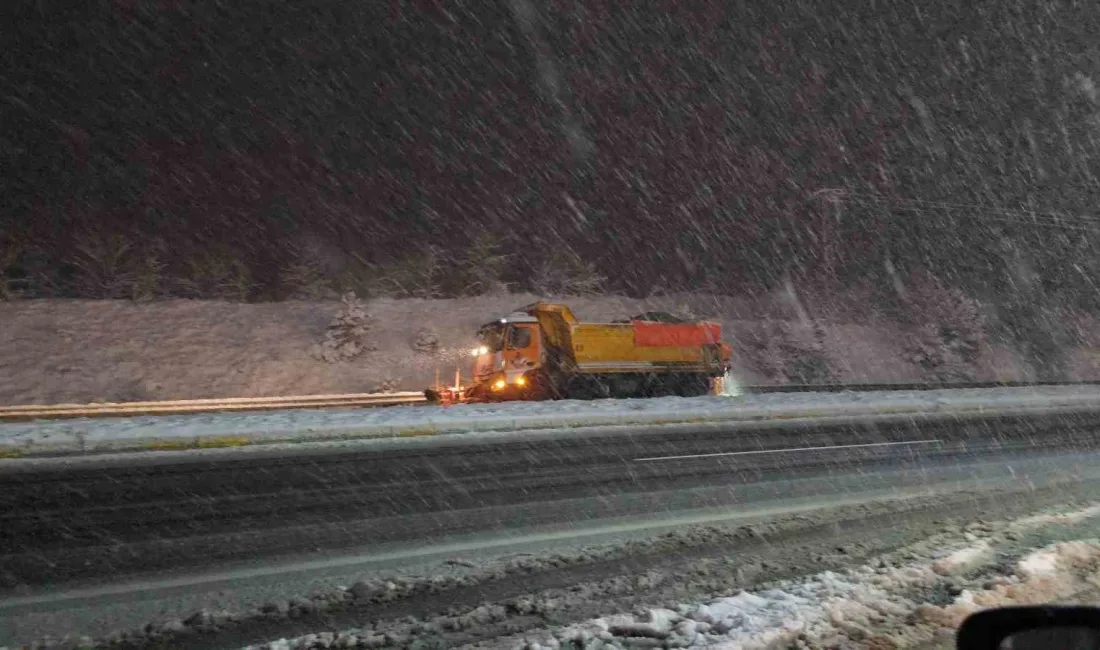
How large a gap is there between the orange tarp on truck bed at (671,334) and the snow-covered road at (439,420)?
75.0 inches

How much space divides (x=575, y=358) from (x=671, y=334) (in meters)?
3.24

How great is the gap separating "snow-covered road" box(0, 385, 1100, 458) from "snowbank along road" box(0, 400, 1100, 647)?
3.55 ft

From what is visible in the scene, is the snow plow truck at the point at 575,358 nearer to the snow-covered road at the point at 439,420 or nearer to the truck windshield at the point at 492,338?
the truck windshield at the point at 492,338

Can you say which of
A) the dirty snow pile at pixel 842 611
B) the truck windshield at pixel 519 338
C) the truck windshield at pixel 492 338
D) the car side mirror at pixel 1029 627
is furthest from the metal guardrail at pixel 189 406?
the car side mirror at pixel 1029 627

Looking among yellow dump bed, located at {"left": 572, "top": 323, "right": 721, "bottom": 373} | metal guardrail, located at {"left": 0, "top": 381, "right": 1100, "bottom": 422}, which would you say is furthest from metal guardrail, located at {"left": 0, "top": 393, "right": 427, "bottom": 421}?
yellow dump bed, located at {"left": 572, "top": 323, "right": 721, "bottom": 373}

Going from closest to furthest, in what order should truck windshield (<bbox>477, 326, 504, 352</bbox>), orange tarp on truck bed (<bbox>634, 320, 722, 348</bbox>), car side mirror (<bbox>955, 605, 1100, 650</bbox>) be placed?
1. car side mirror (<bbox>955, 605, 1100, 650</bbox>)
2. truck windshield (<bbox>477, 326, 504, 352</bbox>)
3. orange tarp on truck bed (<bbox>634, 320, 722, 348</bbox>)

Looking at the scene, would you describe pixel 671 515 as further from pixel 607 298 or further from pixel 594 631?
pixel 607 298

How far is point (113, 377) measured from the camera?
27.7 m

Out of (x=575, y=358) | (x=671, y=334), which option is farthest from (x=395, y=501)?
(x=671, y=334)

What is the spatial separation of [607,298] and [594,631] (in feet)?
127

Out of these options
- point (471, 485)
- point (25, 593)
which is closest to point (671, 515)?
→ point (471, 485)

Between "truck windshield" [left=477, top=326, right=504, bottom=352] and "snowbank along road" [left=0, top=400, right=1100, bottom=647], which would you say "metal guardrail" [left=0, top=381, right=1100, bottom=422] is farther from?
"snowbank along road" [left=0, top=400, right=1100, bottom=647]

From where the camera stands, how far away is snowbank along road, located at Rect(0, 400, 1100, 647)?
6.04 m

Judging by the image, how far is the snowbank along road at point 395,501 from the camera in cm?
604
